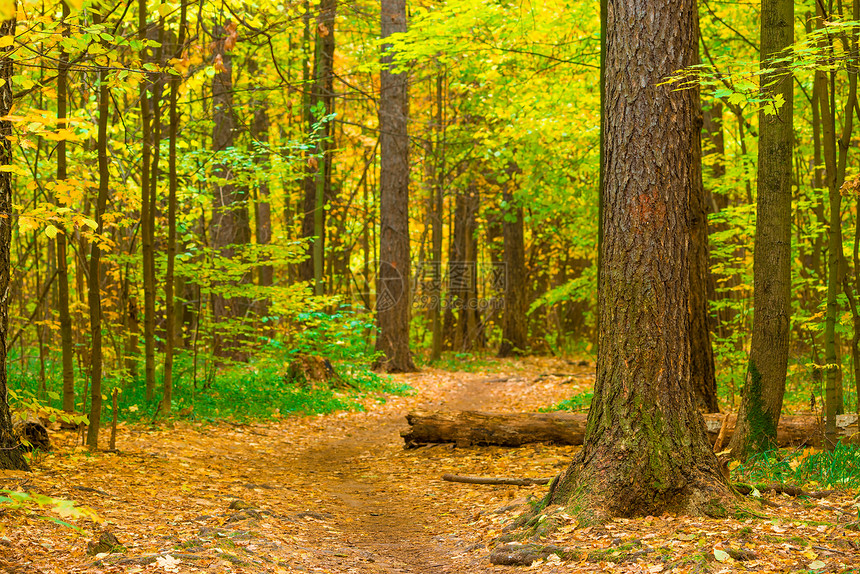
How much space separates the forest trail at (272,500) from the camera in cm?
391

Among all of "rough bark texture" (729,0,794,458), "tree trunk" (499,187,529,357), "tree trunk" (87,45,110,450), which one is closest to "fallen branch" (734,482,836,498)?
"rough bark texture" (729,0,794,458)

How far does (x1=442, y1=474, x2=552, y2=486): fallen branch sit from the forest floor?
3.3 inches

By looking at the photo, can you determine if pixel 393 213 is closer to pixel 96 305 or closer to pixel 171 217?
pixel 171 217

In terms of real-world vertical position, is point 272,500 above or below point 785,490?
below

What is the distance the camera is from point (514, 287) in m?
18.9

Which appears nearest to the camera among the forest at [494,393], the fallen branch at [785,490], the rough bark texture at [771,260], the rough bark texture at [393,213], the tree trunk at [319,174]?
the forest at [494,393]

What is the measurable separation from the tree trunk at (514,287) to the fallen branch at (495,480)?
1271 centimetres

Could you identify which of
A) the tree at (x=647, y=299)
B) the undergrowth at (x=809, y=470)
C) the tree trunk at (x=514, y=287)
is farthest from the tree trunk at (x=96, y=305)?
the tree trunk at (x=514, y=287)

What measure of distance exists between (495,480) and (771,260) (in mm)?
3110

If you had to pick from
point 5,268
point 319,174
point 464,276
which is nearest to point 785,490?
point 5,268

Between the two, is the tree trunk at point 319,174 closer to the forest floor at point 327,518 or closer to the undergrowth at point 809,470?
the forest floor at point 327,518

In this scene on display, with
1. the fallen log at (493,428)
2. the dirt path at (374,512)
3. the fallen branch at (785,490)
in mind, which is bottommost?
the dirt path at (374,512)

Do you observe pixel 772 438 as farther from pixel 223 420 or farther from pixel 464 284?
pixel 464 284

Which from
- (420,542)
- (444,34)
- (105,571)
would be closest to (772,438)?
(420,542)
